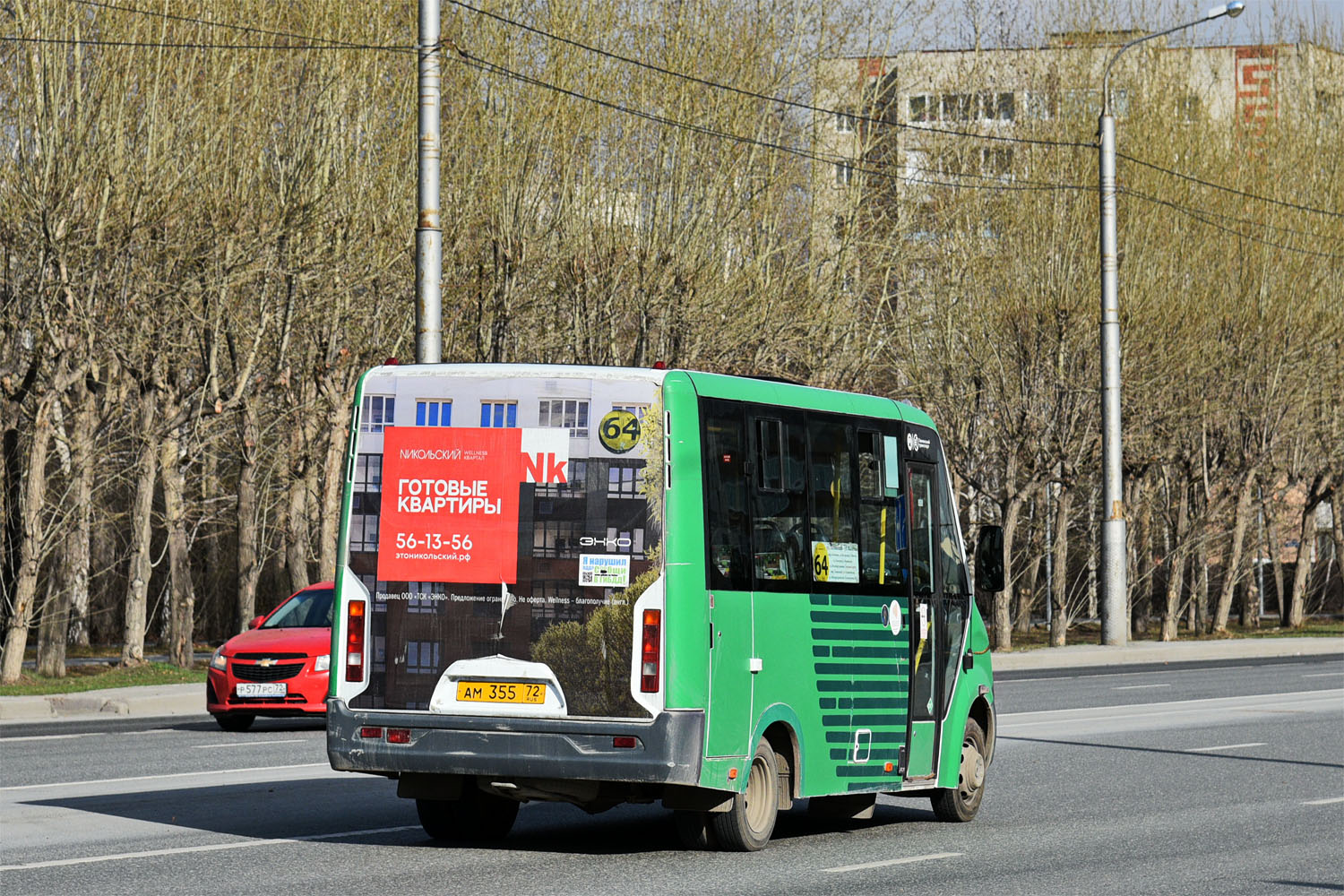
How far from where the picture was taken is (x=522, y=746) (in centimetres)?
995

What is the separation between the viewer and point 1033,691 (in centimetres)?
2614

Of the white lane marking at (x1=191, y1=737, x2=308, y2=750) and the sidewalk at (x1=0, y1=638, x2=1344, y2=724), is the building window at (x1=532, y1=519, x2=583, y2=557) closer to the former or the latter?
the white lane marking at (x1=191, y1=737, x2=308, y2=750)

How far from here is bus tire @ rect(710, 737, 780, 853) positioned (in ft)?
34.3

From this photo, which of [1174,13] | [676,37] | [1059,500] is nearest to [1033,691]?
[676,37]

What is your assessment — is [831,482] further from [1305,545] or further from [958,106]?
[1305,545]

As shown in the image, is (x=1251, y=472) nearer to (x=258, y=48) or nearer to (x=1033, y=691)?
(x=1033, y=691)

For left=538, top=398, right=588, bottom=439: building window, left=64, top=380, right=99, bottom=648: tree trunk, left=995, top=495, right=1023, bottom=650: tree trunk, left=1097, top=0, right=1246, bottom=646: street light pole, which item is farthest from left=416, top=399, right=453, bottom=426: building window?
left=995, top=495, right=1023, bottom=650: tree trunk

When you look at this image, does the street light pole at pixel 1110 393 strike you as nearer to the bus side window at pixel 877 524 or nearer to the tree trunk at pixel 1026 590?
the tree trunk at pixel 1026 590

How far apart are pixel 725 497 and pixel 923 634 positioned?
89.7 inches

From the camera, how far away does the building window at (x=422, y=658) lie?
10.2 m

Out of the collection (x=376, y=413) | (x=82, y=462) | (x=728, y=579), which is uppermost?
(x=82, y=462)

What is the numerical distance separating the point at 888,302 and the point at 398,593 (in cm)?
Answer: 3086

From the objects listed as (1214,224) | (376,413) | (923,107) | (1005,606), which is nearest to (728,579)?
(376,413)

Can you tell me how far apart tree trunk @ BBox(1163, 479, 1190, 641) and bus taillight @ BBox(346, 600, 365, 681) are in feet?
116
